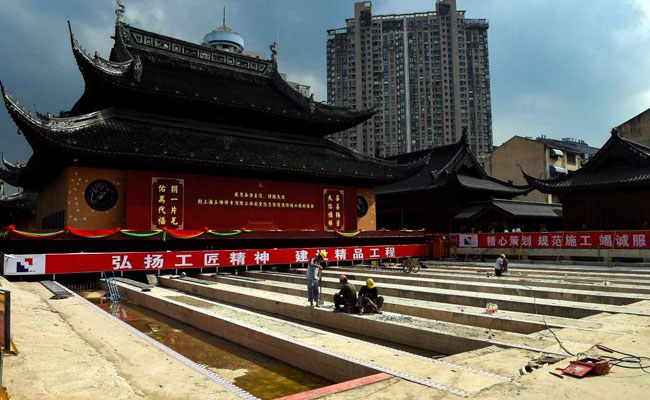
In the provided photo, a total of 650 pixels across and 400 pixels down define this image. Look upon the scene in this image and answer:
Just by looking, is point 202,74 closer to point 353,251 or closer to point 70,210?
point 70,210

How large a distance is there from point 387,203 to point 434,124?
59485mm

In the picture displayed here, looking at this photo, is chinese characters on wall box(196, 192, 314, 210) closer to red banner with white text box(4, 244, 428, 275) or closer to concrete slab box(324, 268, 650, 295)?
red banner with white text box(4, 244, 428, 275)

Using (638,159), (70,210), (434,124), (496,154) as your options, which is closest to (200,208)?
(70,210)

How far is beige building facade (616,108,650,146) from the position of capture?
3909 cm

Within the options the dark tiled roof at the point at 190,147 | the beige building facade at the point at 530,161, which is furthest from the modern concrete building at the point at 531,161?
the dark tiled roof at the point at 190,147

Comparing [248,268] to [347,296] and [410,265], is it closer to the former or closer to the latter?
[410,265]

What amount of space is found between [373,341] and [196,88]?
1915 centimetres

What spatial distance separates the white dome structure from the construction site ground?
69.4 meters

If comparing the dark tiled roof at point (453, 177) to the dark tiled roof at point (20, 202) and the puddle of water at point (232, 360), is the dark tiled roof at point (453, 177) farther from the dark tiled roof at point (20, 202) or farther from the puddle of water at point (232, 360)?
the dark tiled roof at point (20, 202)

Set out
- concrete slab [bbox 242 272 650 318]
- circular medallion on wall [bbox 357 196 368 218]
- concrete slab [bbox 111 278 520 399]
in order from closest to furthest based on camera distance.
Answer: concrete slab [bbox 111 278 520 399] < concrete slab [bbox 242 272 650 318] < circular medallion on wall [bbox 357 196 368 218]

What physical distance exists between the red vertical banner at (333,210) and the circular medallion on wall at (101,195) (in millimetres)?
11474

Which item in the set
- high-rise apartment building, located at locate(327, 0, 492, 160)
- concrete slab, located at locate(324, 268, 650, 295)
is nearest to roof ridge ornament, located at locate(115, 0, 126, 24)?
concrete slab, located at locate(324, 268, 650, 295)

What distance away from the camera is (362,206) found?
2909cm

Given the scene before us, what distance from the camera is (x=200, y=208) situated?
894 inches
